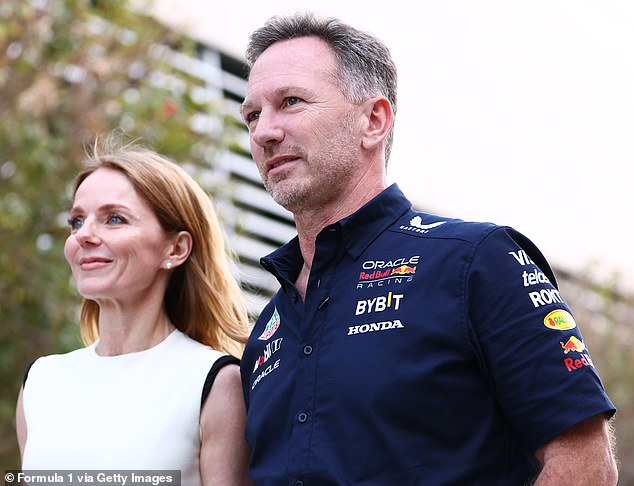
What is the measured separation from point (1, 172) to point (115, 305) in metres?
4.51

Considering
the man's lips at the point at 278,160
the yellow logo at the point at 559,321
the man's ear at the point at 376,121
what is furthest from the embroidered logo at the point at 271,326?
the yellow logo at the point at 559,321

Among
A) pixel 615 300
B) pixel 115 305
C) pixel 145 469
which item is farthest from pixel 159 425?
pixel 615 300

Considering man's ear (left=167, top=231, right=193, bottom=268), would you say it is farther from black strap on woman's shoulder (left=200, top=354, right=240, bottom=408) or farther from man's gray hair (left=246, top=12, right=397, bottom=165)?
man's gray hair (left=246, top=12, right=397, bottom=165)

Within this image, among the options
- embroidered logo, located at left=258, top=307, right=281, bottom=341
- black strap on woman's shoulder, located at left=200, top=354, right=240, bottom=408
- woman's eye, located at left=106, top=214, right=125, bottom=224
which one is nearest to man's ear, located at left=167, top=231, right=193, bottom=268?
woman's eye, located at left=106, top=214, right=125, bottom=224

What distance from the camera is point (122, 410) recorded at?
373cm

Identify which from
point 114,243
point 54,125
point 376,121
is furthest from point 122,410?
point 54,125

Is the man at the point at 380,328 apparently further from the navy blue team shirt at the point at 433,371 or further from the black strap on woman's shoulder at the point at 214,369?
the black strap on woman's shoulder at the point at 214,369

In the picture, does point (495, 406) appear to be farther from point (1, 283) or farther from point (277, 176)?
point (1, 283)

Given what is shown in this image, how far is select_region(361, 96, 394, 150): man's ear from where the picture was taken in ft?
10.7

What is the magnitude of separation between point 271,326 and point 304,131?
2.12 ft

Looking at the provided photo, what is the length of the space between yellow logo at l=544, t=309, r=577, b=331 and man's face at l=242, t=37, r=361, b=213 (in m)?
0.85

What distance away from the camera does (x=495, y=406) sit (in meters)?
2.70

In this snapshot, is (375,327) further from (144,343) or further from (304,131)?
(144,343)

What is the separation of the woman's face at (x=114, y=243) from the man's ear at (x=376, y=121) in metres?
1.08
